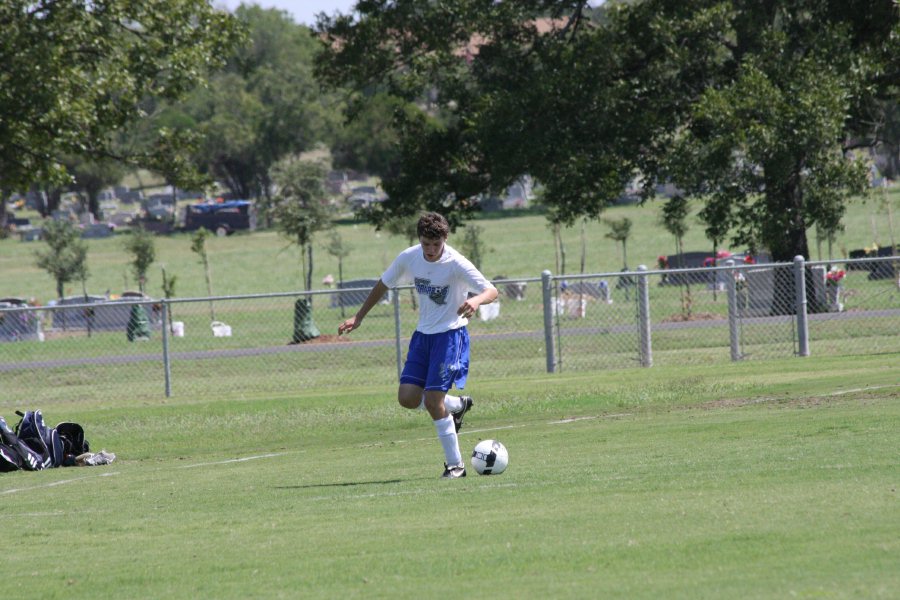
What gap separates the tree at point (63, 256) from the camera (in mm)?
46125

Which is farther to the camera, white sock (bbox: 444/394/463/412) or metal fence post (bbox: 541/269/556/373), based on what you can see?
metal fence post (bbox: 541/269/556/373)

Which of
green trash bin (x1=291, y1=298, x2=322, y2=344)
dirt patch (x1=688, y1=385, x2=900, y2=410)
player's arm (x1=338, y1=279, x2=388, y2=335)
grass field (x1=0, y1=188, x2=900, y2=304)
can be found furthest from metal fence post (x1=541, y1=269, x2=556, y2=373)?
grass field (x1=0, y1=188, x2=900, y2=304)

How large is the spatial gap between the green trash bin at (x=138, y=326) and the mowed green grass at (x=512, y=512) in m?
15.7

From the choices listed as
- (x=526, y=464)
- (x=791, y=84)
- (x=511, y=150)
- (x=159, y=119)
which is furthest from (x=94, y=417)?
(x=159, y=119)

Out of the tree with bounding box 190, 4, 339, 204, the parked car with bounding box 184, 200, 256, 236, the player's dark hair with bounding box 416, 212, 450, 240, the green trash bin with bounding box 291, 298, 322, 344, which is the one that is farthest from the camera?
the tree with bounding box 190, 4, 339, 204

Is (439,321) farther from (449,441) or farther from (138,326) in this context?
(138,326)

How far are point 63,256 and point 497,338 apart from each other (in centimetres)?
2471

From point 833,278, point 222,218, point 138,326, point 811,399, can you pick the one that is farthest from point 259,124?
point 811,399

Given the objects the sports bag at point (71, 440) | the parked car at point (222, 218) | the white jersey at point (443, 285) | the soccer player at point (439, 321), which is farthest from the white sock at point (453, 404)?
the parked car at point (222, 218)

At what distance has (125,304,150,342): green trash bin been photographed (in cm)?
3079

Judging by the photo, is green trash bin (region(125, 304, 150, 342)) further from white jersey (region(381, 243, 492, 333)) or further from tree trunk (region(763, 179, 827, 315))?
white jersey (region(381, 243, 492, 333))

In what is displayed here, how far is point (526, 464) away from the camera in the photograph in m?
10.3

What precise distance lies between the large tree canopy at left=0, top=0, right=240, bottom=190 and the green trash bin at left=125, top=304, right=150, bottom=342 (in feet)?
19.9

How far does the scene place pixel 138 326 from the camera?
103ft
